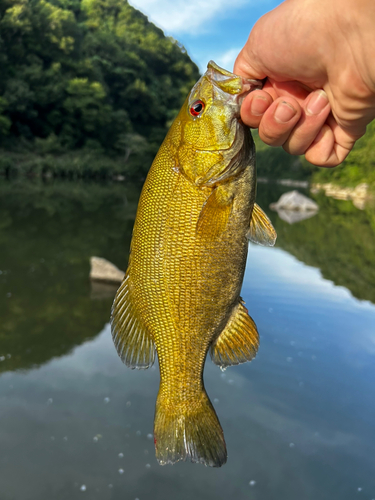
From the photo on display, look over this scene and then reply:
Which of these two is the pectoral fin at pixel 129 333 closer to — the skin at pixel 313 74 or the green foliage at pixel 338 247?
the skin at pixel 313 74

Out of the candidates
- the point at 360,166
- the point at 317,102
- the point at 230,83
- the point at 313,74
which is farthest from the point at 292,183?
the point at 230,83

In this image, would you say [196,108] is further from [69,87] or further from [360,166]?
[360,166]

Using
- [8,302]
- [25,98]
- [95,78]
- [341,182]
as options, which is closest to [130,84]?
[95,78]

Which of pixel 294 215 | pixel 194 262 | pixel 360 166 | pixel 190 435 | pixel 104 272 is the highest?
pixel 360 166

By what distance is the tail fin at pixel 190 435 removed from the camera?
7.18ft

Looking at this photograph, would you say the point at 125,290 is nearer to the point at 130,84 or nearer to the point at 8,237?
the point at 8,237

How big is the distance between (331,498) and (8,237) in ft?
40.9

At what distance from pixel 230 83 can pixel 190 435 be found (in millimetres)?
1934

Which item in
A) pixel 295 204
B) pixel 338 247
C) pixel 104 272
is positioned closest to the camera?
pixel 104 272

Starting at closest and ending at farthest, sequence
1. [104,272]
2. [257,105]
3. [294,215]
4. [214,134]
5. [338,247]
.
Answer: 1. [257,105]
2. [214,134]
3. [104,272]
4. [338,247]
5. [294,215]

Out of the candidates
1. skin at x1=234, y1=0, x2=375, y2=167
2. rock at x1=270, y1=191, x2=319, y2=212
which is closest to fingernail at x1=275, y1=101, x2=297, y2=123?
skin at x1=234, y1=0, x2=375, y2=167

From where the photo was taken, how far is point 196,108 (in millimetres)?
2186

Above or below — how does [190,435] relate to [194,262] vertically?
below

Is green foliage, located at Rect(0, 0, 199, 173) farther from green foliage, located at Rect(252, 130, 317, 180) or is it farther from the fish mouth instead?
the fish mouth
